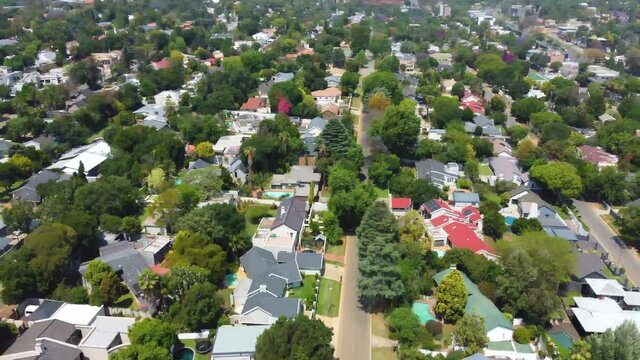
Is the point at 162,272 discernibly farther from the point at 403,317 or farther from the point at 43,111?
the point at 43,111

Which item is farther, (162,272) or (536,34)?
(536,34)

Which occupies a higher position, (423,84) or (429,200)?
(429,200)

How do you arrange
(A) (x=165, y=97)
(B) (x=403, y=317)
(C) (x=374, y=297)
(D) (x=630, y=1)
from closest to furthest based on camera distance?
(B) (x=403, y=317), (C) (x=374, y=297), (A) (x=165, y=97), (D) (x=630, y=1)

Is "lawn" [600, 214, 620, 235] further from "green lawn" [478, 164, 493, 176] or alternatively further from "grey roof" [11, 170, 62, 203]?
"grey roof" [11, 170, 62, 203]

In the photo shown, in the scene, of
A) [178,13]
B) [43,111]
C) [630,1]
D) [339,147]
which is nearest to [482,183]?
[339,147]

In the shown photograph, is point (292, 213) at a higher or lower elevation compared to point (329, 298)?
higher

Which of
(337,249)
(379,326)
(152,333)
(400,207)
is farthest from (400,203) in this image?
(152,333)

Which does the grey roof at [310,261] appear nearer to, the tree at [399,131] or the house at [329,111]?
the tree at [399,131]

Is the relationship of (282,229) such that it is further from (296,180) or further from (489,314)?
(489,314)

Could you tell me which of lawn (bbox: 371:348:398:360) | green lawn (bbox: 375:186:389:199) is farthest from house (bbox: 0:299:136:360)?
green lawn (bbox: 375:186:389:199)
